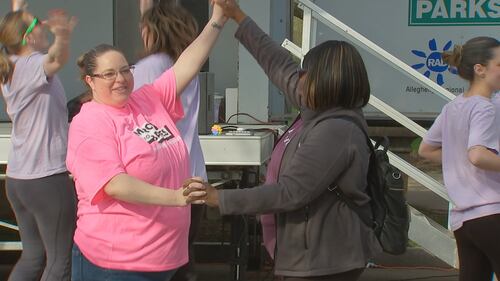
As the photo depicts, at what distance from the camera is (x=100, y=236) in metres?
2.38

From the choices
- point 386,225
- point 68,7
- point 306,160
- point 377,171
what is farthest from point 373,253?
point 68,7

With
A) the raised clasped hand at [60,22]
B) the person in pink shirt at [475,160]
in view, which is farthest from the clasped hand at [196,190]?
the person in pink shirt at [475,160]

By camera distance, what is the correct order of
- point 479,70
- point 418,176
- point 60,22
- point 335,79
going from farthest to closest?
point 418,176 < point 479,70 < point 60,22 < point 335,79

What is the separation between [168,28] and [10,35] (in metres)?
0.89

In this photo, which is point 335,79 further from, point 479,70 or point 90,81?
point 479,70

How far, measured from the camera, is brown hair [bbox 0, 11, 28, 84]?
348 cm

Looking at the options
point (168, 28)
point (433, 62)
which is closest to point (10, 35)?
point (168, 28)

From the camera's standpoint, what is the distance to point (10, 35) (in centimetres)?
351

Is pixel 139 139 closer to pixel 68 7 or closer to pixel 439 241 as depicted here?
pixel 439 241

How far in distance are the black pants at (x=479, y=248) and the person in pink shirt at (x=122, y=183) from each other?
56.1 inches

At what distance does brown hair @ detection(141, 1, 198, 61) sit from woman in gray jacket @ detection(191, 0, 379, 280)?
99 cm

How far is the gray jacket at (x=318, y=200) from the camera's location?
2340 mm

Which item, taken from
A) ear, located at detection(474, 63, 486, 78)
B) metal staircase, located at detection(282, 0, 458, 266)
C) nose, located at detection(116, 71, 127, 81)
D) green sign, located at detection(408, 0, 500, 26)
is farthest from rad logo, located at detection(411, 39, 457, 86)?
nose, located at detection(116, 71, 127, 81)

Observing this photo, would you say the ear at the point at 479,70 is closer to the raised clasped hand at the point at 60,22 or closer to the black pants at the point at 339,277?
the black pants at the point at 339,277
